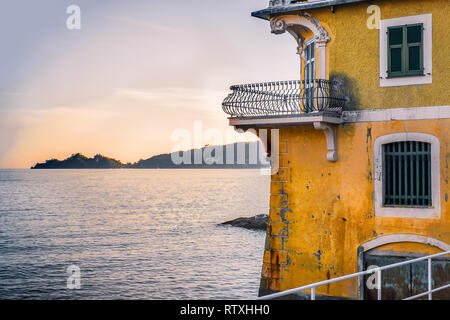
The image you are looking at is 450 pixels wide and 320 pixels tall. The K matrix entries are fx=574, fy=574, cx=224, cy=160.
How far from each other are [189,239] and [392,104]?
5110cm

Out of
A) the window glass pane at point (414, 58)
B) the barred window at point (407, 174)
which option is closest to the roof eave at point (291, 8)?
the window glass pane at point (414, 58)

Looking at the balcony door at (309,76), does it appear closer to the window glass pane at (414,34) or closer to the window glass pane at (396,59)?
the window glass pane at (396,59)

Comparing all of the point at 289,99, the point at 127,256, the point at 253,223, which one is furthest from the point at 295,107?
the point at 253,223

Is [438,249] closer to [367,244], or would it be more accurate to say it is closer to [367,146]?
[367,244]

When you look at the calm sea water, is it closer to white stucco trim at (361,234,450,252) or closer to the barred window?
white stucco trim at (361,234,450,252)

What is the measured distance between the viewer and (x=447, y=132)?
629 inches

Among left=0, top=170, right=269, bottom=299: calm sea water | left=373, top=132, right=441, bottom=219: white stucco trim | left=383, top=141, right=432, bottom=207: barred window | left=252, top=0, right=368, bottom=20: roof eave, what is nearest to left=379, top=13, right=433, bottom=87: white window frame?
left=252, top=0, right=368, bottom=20: roof eave

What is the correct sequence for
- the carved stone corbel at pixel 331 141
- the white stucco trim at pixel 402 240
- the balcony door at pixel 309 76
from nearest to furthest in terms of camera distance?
the white stucco trim at pixel 402 240 → the carved stone corbel at pixel 331 141 → the balcony door at pixel 309 76

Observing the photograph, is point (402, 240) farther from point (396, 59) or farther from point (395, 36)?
point (395, 36)

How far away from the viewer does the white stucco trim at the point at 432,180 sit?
16062 millimetres

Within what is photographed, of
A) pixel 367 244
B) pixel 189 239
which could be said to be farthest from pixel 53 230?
pixel 367 244

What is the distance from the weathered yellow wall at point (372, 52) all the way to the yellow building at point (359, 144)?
1.2 inches

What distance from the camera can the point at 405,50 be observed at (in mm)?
16453

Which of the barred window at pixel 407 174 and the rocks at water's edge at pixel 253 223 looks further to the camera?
the rocks at water's edge at pixel 253 223
